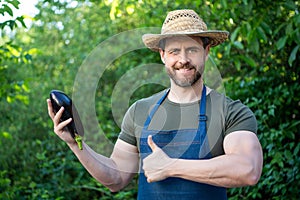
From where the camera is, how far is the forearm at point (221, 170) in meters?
2.46

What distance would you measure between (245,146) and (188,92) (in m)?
0.50

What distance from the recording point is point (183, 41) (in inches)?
113

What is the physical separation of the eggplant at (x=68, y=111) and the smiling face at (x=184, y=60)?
55cm

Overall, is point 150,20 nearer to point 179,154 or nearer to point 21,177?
point 21,177

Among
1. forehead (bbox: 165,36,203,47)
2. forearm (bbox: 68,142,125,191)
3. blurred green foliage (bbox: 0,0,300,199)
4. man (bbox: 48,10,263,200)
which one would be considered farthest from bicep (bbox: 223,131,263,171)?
blurred green foliage (bbox: 0,0,300,199)

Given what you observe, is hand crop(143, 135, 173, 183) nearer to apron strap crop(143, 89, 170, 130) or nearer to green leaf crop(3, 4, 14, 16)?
apron strap crop(143, 89, 170, 130)

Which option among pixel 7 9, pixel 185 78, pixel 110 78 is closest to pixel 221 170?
pixel 185 78

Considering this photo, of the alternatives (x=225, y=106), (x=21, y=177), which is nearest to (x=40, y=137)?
(x=21, y=177)

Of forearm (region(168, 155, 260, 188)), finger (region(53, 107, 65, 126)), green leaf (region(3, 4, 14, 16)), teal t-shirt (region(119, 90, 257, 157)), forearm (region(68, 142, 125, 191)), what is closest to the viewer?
forearm (region(168, 155, 260, 188))

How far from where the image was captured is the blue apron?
278 centimetres

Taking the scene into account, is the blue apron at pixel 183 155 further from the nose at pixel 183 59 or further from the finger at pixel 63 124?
the finger at pixel 63 124

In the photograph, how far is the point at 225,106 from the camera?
109 inches

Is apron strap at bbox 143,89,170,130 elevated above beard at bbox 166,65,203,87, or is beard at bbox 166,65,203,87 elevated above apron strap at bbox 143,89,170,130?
beard at bbox 166,65,203,87

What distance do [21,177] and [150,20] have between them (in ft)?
7.79
